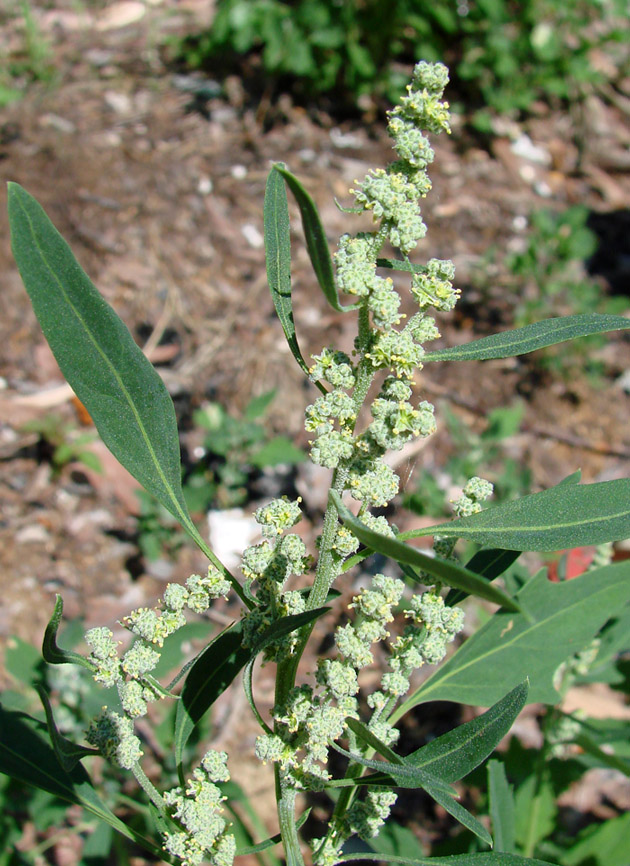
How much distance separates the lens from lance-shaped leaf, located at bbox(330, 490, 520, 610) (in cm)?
77

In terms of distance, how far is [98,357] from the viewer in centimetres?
116

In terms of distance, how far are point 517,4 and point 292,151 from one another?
2056 millimetres

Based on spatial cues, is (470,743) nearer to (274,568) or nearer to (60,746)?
(274,568)

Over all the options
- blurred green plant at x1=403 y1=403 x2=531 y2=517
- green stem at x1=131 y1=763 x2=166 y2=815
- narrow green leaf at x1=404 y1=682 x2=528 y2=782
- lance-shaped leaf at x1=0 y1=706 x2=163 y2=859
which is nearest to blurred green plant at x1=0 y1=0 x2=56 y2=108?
blurred green plant at x1=403 y1=403 x2=531 y2=517

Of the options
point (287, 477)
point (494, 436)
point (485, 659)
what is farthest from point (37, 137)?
point (485, 659)

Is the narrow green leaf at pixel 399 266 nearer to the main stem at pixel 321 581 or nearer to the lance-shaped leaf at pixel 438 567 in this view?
the main stem at pixel 321 581

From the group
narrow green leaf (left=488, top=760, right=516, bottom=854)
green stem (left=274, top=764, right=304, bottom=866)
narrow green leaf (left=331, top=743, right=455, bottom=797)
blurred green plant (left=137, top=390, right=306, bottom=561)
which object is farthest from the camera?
blurred green plant (left=137, top=390, right=306, bottom=561)

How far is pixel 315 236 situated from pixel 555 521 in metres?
0.54

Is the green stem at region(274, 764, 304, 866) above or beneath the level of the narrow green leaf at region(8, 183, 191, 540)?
beneath

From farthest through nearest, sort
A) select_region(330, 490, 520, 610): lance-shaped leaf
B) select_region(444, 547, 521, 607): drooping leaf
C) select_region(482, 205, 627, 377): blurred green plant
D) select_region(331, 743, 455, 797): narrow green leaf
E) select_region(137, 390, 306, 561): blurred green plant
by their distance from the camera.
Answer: select_region(482, 205, 627, 377): blurred green plant, select_region(137, 390, 306, 561): blurred green plant, select_region(444, 547, 521, 607): drooping leaf, select_region(331, 743, 455, 797): narrow green leaf, select_region(330, 490, 520, 610): lance-shaped leaf

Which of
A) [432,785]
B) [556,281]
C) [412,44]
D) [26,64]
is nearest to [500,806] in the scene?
[432,785]

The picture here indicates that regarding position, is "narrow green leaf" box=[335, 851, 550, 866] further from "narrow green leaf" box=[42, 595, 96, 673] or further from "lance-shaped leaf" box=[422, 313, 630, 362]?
"lance-shaped leaf" box=[422, 313, 630, 362]

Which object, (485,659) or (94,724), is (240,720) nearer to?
(485,659)

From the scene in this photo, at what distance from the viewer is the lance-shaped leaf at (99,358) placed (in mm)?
1086
